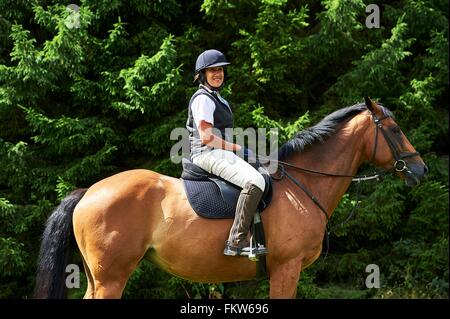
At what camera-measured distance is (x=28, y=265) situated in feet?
26.7

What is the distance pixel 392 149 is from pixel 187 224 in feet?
7.28

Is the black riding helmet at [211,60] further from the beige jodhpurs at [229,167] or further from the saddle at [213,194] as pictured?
the saddle at [213,194]

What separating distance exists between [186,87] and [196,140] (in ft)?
11.5

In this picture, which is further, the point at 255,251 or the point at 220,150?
the point at 220,150

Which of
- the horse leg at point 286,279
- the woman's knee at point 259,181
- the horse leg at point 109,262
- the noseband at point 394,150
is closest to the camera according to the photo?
the horse leg at point 109,262

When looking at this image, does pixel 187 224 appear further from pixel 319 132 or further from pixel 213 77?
pixel 319 132

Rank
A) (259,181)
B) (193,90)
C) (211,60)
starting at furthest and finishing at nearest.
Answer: (193,90) < (211,60) < (259,181)

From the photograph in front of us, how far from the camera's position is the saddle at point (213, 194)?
17.7 ft

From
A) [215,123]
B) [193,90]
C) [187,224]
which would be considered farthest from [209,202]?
[193,90]

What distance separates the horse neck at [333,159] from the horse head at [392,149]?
0.15m

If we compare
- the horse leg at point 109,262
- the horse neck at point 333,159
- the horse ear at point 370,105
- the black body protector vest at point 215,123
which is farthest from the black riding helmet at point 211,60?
the horse leg at point 109,262

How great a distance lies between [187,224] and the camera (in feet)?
17.7

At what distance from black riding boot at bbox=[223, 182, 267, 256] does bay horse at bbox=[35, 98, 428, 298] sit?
0.56 feet
